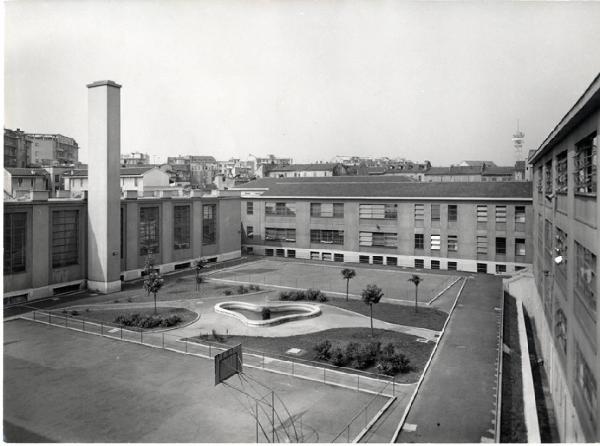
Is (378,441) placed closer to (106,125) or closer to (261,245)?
(106,125)

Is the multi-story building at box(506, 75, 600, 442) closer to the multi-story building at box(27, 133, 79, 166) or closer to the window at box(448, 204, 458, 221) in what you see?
the window at box(448, 204, 458, 221)

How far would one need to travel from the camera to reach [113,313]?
3000 centimetres

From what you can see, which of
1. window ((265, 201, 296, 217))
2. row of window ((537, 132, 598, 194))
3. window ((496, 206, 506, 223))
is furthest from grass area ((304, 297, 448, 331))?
window ((265, 201, 296, 217))

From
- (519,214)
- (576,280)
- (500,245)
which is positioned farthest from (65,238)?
(519,214)

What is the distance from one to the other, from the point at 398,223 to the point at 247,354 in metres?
31.7

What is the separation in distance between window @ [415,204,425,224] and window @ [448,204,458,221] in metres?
2.67

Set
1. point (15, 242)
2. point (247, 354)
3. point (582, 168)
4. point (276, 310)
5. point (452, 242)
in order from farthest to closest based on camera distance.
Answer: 1. point (452, 242)
2. point (276, 310)
3. point (15, 242)
4. point (247, 354)
5. point (582, 168)

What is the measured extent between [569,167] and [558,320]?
6750 mm

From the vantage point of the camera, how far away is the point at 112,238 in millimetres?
36156

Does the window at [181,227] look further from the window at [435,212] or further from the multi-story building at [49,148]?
the multi-story building at [49,148]

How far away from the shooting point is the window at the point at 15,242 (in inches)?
1216

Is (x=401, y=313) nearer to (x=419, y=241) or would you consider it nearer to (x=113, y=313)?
(x=113, y=313)

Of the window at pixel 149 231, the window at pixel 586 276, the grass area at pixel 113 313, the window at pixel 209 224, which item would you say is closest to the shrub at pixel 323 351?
the grass area at pixel 113 313

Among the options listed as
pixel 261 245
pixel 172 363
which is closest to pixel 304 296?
pixel 172 363
